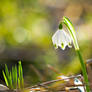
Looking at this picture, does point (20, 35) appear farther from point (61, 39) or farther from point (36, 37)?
point (61, 39)

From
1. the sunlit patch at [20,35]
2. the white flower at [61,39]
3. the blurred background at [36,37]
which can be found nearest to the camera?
the white flower at [61,39]

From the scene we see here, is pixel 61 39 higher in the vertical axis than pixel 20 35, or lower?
lower

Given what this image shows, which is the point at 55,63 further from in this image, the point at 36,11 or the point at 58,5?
the point at 58,5

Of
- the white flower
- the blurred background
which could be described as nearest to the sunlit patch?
the blurred background

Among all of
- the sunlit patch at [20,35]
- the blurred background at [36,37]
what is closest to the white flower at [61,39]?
the blurred background at [36,37]

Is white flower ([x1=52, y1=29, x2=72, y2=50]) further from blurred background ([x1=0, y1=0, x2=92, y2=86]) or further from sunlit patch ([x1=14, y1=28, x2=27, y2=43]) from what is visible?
sunlit patch ([x1=14, y1=28, x2=27, y2=43])

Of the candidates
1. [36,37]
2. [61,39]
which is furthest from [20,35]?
[61,39]

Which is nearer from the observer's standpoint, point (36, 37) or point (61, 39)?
point (61, 39)

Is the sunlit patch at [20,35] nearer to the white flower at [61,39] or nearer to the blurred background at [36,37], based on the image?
the blurred background at [36,37]
